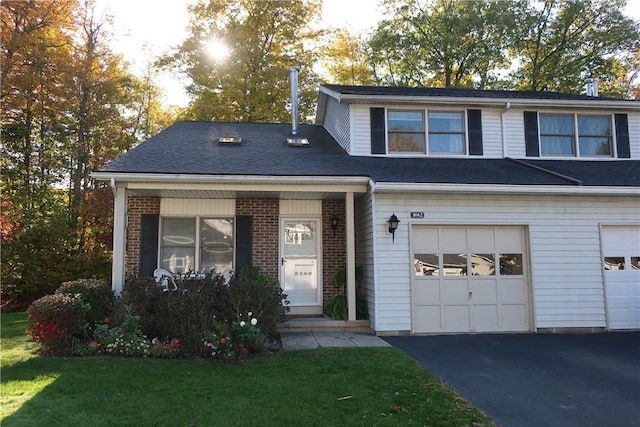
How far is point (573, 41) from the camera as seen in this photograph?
21.8 meters

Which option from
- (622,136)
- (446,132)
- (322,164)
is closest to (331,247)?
(322,164)

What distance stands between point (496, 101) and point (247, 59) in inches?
473

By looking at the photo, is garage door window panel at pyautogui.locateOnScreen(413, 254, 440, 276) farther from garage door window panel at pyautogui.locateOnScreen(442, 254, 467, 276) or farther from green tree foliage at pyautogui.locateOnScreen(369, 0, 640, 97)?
green tree foliage at pyautogui.locateOnScreen(369, 0, 640, 97)

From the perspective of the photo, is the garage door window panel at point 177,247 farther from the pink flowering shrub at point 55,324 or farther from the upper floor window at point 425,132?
the upper floor window at point 425,132

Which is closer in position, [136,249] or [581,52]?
[136,249]

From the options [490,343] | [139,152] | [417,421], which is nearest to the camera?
[417,421]

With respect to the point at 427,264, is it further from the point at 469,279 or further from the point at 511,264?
the point at 511,264

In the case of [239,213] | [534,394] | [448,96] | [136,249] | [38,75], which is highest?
[38,75]

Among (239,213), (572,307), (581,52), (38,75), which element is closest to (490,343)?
(572,307)

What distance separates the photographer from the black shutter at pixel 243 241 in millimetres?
9898

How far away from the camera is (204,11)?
20047 mm

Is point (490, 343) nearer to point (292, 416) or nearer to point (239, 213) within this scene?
point (292, 416)

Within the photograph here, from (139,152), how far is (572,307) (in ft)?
31.3

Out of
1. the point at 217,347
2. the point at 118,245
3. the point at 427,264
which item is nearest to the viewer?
the point at 217,347
